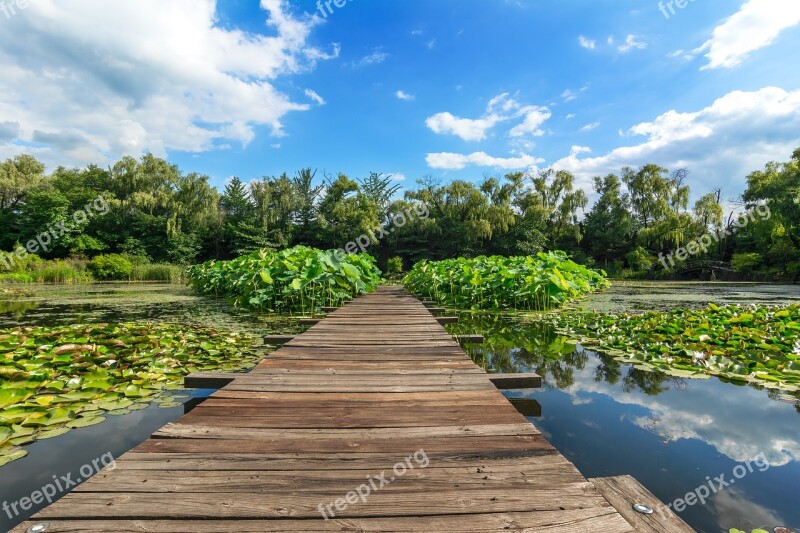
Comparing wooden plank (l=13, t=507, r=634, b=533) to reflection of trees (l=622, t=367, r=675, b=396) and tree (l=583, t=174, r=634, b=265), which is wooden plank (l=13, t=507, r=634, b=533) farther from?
tree (l=583, t=174, r=634, b=265)

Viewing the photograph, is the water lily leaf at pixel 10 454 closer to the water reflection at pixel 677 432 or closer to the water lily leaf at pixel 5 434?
the water lily leaf at pixel 5 434

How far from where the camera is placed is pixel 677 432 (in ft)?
6.48

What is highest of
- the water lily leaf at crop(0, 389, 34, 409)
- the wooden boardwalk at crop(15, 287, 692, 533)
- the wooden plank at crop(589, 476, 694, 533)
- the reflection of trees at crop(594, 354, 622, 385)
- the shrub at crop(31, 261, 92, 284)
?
the shrub at crop(31, 261, 92, 284)

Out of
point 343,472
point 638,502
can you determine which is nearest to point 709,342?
point 638,502

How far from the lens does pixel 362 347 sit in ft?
9.89

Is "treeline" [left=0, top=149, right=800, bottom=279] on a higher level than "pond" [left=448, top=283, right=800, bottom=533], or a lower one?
higher

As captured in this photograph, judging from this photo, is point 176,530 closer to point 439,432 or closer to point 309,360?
point 439,432

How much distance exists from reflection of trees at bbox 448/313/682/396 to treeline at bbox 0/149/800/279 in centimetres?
1839

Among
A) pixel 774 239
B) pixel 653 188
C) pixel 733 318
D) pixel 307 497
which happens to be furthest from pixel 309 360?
pixel 653 188

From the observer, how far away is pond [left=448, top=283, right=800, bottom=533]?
4.72 feet

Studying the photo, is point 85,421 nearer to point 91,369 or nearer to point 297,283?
point 91,369

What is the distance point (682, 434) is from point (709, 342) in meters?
2.18

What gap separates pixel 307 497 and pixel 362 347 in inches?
78.1

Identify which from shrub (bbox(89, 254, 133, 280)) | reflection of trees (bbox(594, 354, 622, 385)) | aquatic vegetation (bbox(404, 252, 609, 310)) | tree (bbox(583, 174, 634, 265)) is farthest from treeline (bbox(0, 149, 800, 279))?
reflection of trees (bbox(594, 354, 622, 385))
